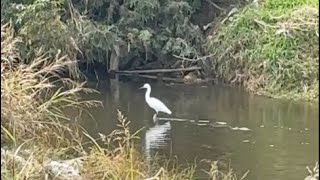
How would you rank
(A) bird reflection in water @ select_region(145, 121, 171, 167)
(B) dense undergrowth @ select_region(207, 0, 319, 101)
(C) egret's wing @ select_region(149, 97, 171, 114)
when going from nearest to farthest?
(A) bird reflection in water @ select_region(145, 121, 171, 167) < (C) egret's wing @ select_region(149, 97, 171, 114) < (B) dense undergrowth @ select_region(207, 0, 319, 101)

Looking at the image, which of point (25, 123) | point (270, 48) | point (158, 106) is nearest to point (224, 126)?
point (158, 106)

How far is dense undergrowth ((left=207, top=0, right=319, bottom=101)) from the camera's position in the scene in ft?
50.3

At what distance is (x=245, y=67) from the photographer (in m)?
16.4

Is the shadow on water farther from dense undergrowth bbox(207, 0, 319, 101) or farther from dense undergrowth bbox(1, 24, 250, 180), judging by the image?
dense undergrowth bbox(1, 24, 250, 180)

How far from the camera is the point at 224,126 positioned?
11227mm

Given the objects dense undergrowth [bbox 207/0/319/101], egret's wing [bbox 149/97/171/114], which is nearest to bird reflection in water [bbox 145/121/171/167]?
egret's wing [bbox 149/97/171/114]

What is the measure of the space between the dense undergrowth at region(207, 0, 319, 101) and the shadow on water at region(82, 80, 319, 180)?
1.90ft

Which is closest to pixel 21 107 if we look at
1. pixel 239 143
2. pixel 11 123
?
pixel 11 123

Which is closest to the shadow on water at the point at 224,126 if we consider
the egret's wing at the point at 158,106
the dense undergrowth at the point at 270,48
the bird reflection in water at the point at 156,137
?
the bird reflection in water at the point at 156,137

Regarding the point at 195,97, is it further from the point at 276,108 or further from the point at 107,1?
the point at 107,1

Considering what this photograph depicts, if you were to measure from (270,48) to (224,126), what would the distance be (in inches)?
196

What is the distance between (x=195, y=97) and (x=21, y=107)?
9393mm

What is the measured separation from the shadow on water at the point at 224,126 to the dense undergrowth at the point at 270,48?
0.58 metres

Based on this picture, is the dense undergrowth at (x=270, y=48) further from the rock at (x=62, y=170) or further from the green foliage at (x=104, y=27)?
the rock at (x=62, y=170)
